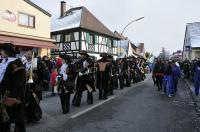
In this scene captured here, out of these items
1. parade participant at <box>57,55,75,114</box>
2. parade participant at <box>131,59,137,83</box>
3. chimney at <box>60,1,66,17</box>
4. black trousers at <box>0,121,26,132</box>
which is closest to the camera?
black trousers at <box>0,121,26,132</box>

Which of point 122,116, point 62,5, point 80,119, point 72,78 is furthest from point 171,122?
point 62,5

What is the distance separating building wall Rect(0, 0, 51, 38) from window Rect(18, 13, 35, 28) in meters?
0.28

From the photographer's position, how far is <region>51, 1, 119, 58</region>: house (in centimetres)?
4100

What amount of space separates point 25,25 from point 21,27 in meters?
0.66

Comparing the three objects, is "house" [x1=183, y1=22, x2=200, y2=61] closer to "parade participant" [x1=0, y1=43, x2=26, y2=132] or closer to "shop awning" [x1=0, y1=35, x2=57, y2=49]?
"shop awning" [x1=0, y1=35, x2=57, y2=49]

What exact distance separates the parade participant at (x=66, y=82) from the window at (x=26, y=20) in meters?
18.0

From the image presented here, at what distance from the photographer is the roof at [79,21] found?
42375 millimetres

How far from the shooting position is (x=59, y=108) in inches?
433

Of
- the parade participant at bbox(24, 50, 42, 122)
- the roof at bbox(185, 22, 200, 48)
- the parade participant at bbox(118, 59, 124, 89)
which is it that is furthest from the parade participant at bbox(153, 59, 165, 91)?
the roof at bbox(185, 22, 200, 48)

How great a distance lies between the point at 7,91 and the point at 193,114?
6.46m

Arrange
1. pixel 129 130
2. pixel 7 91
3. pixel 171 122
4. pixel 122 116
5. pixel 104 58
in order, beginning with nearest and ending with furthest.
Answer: pixel 7 91 < pixel 129 130 < pixel 171 122 < pixel 122 116 < pixel 104 58

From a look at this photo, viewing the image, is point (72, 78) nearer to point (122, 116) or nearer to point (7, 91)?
point (122, 116)

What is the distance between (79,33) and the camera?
40.4 meters

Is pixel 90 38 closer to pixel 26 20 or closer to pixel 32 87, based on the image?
pixel 26 20
